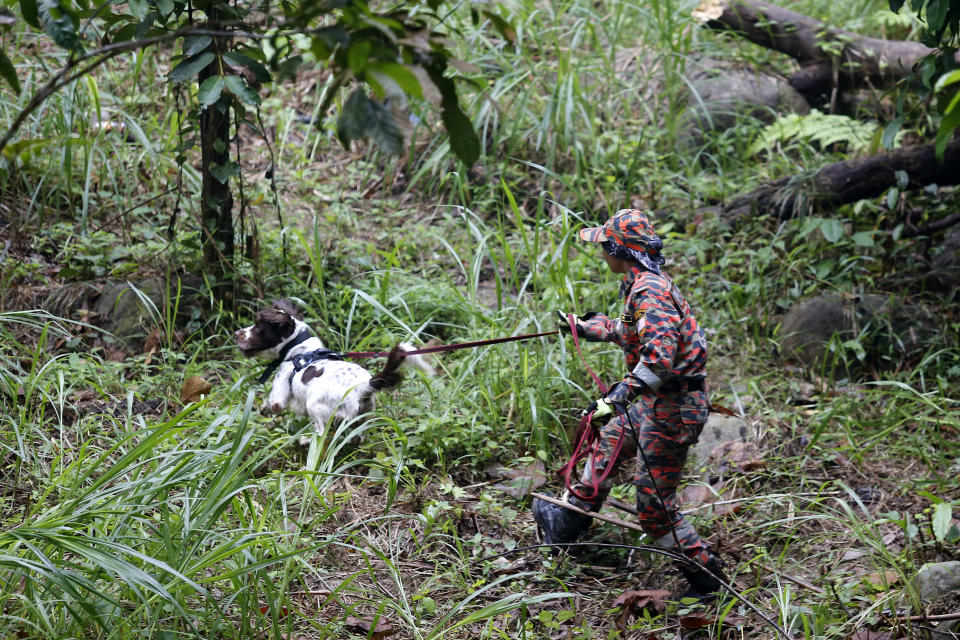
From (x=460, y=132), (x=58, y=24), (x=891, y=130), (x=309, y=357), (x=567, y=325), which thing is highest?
(x=58, y=24)

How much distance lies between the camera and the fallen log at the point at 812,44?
7078 millimetres

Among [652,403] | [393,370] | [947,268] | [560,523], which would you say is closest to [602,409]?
[652,403]

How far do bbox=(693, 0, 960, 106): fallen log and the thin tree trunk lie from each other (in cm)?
453

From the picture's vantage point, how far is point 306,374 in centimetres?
414

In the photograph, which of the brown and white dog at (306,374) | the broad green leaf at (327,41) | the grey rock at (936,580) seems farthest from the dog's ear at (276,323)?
the grey rock at (936,580)

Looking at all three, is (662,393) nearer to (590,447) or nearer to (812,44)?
(590,447)

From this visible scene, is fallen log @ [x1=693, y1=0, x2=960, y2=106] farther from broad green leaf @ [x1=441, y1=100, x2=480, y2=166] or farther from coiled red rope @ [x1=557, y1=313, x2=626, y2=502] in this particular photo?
broad green leaf @ [x1=441, y1=100, x2=480, y2=166]

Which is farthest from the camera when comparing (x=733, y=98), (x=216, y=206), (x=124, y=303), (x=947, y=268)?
(x=733, y=98)

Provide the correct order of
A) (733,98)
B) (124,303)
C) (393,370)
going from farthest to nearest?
(733,98), (124,303), (393,370)

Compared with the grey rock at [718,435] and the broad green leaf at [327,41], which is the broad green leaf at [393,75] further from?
the grey rock at [718,435]

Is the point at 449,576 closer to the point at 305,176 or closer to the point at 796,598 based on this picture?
the point at 796,598

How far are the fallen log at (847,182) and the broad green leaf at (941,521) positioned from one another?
300 cm

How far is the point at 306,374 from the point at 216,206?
4.90 feet

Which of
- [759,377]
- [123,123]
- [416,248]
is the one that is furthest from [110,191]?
[759,377]
